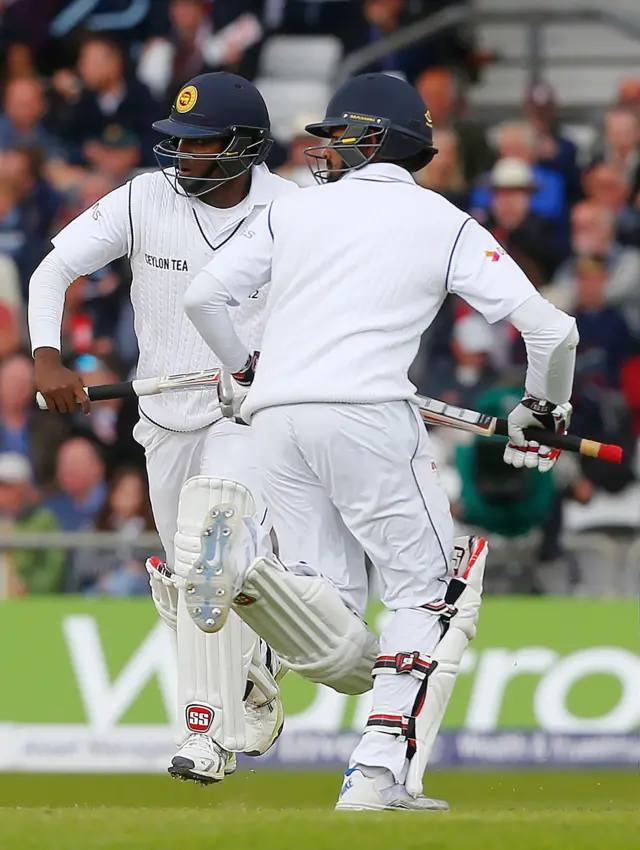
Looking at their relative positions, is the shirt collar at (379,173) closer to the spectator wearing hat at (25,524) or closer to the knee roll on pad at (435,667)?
the knee roll on pad at (435,667)

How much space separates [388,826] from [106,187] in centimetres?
876

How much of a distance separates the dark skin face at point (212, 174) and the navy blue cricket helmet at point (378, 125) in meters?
0.58

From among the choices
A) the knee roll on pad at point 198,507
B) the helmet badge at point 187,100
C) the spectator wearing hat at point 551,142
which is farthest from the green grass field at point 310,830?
the spectator wearing hat at point 551,142

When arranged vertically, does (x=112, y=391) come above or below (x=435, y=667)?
above

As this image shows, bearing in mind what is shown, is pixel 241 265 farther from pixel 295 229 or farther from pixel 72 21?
pixel 72 21

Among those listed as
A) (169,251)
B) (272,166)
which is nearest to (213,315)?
(169,251)

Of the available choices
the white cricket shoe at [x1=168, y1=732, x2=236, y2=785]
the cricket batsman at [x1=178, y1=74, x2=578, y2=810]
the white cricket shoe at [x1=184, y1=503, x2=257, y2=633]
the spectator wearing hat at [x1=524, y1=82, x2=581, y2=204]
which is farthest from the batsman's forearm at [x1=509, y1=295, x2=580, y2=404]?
the spectator wearing hat at [x1=524, y1=82, x2=581, y2=204]

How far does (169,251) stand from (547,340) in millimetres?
1638

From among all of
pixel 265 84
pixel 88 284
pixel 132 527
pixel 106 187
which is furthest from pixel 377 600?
pixel 265 84

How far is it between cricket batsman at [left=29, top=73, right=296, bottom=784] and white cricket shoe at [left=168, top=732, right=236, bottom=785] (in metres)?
0.06

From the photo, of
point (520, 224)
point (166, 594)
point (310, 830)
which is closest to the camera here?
point (310, 830)

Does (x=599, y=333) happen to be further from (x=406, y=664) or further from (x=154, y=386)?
(x=406, y=664)

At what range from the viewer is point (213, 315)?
580cm

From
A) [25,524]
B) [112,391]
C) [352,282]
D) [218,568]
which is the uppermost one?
[352,282]
